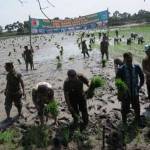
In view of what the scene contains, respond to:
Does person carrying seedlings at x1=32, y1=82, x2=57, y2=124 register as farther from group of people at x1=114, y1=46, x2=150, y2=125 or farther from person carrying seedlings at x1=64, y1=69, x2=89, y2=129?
group of people at x1=114, y1=46, x2=150, y2=125

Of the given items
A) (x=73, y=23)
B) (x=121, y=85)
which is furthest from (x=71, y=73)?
→ (x=73, y=23)

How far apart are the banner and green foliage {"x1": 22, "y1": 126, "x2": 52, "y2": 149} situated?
91.8ft

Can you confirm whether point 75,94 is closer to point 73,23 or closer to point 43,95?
point 43,95

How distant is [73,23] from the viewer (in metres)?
43.6

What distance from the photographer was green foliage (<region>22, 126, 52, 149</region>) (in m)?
9.21

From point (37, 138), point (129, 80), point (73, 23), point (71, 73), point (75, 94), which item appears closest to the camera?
point (37, 138)

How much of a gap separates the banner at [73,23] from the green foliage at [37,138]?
27973 mm

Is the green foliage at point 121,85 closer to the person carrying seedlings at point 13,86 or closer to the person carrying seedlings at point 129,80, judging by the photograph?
the person carrying seedlings at point 129,80

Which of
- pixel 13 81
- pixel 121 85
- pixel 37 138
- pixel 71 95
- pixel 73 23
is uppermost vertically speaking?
pixel 73 23

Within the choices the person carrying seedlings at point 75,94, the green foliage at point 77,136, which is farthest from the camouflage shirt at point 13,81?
the green foliage at point 77,136

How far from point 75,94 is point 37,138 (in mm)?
1463

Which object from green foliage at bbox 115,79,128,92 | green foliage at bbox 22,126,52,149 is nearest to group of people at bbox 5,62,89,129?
green foliage at bbox 22,126,52,149

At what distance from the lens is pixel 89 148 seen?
29.9 ft

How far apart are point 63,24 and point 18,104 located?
1241 inches
